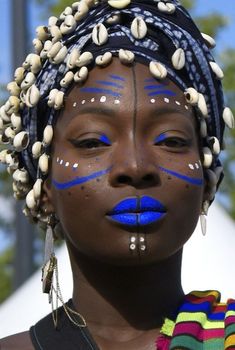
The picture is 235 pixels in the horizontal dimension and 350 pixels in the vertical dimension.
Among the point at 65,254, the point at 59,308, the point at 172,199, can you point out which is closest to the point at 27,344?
the point at 59,308

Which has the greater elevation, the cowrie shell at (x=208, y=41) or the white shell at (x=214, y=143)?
the cowrie shell at (x=208, y=41)

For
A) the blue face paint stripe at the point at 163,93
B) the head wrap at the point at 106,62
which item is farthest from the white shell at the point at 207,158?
the blue face paint stripe at the point at 163,93

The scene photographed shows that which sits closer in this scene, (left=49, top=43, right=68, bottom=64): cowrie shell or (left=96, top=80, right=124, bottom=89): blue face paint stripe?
(left=96, top=80, right=124, bottom=89): blue face paint stripe

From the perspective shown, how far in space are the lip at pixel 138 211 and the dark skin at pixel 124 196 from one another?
0.05 feet

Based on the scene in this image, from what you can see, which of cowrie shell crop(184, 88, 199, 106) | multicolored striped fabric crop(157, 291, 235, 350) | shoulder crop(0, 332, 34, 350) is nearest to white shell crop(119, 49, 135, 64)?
cowrie shell crop(184, 88, 199, 106)

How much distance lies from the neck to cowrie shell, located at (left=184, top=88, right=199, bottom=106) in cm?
48

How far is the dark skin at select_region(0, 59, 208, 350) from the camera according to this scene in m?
Result: 3.60

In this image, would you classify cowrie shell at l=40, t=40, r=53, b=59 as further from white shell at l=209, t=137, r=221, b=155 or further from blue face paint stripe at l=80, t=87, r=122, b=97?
white shell at l=209, t=137, r=221, b=155

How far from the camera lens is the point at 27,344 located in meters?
3.94

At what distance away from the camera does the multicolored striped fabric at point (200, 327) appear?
3654mm

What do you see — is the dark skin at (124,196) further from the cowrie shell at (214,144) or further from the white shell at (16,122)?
the white shell at (16,122)

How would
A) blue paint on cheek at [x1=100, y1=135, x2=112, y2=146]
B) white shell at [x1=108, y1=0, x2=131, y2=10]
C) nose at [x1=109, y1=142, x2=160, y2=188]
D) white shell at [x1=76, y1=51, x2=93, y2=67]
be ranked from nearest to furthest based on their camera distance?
1. nose at [x1=109, y1=142, x2=160, y2=188]
2. blue paint on cheek at [x1=100, y1=135, x2=112, y2=146]
3. white shell at [x1=76, y1=51, x2=93, y2=67]
4. white shell at [x1=108, y1=0, x2=131, y2=10]

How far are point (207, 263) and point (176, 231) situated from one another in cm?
255

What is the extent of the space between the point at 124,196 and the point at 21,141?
56 cm
